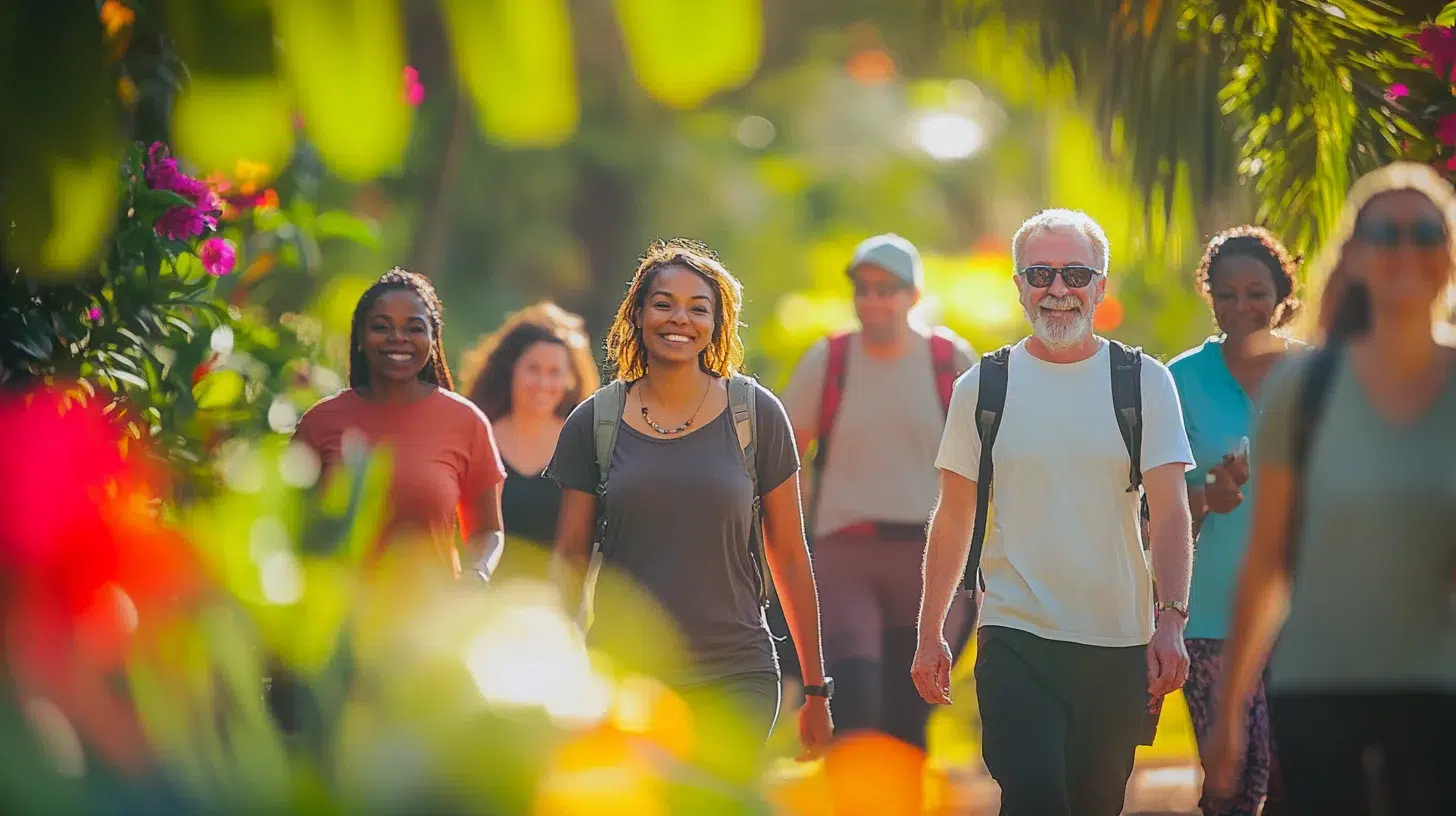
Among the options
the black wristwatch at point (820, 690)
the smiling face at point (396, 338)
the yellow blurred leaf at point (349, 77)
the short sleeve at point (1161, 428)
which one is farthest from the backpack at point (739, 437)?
the yellow blurred leaf at point (349, 77)

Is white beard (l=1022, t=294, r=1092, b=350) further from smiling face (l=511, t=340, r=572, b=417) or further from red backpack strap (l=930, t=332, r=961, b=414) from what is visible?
smiling face (l=511, t=340, r=572, b=417)

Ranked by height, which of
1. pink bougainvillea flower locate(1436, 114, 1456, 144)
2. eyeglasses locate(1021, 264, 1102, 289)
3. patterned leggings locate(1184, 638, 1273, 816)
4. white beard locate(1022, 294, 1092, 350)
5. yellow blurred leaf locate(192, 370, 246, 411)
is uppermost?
pink bougainvillea flower locate(1436, 114, 1456, 144)

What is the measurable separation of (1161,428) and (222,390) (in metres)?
4.26

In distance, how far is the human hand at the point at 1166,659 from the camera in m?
5.15

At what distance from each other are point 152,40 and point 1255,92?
5.38 metres

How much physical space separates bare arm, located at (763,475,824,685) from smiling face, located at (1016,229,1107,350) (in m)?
0.84

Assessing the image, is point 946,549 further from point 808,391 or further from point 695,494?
point 808,391

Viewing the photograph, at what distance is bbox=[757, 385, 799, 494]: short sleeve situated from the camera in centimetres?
571

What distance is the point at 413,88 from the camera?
78.8 inches

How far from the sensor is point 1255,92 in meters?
7.04

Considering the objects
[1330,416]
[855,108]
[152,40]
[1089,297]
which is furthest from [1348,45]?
[855,108]

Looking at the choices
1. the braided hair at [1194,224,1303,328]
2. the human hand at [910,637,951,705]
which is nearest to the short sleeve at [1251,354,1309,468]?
the human hand at [910,637,951,705]

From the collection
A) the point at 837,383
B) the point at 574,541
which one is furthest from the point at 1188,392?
the point at 574,541

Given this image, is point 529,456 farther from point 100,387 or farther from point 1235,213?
point 1235,213
